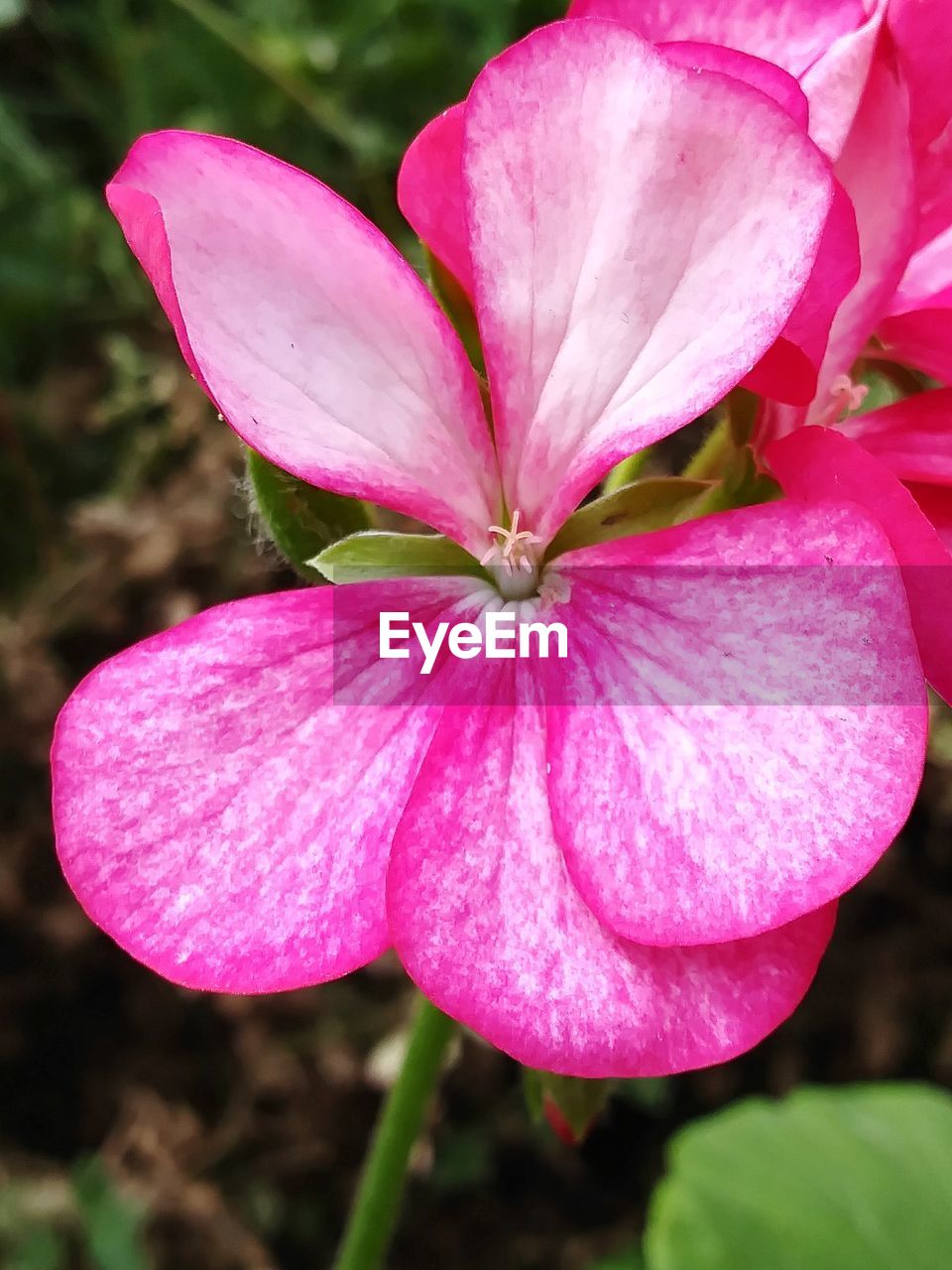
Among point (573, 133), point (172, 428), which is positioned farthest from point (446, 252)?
point (172, 428)

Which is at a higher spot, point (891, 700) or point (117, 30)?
point (117, 30)

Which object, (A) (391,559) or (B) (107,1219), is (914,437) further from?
(B) (107,1219)

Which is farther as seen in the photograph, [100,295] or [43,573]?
[100,295]

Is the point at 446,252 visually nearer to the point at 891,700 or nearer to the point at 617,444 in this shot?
the point at 617,444

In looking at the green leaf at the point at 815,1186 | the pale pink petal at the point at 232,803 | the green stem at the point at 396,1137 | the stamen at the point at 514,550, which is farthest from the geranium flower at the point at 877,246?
the green leaf at the point at 815,1186

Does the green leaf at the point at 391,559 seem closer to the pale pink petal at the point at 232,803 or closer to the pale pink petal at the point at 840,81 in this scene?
the pale pink petal at the point at 232,803

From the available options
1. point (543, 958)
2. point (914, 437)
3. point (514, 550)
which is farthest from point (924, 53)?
point (543, 958)
